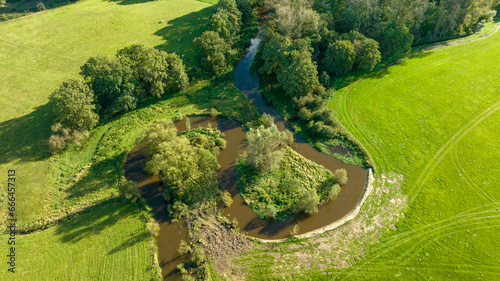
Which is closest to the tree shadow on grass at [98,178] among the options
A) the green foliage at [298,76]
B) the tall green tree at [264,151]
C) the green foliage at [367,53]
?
the tall green tree at [264,151]

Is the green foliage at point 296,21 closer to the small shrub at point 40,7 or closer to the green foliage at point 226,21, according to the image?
the green foliage at point 226,21

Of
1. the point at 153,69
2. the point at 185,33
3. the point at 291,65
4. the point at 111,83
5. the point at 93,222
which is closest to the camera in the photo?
the point at 93,222

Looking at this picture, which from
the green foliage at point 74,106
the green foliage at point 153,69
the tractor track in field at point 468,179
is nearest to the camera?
the tractor track in field at point 468,179

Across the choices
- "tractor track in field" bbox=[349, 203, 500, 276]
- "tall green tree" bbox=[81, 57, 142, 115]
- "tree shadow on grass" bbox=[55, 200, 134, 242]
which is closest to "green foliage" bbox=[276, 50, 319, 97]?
"tall green tree" bbox=[81, 57, 142, 115]

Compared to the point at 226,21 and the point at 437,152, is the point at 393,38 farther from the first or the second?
the point at 226,21

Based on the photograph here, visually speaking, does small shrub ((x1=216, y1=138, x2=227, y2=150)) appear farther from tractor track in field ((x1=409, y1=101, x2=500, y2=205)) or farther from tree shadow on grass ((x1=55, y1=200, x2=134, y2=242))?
tractor track in field ((x1=409, y1=101, x2=500, y2=205))

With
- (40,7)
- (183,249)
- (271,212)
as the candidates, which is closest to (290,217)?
(271,212)
